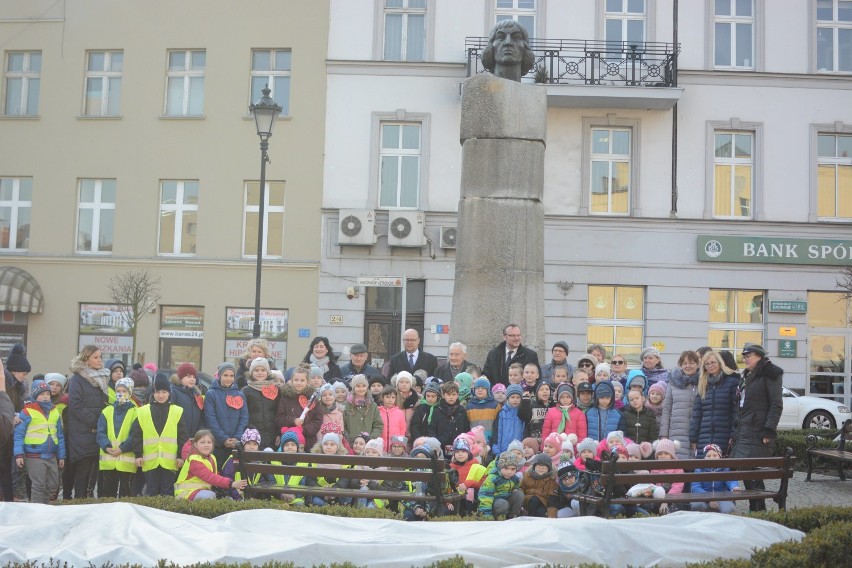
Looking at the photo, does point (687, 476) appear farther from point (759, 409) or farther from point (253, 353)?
point (253, 353)

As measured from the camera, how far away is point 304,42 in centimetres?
2755

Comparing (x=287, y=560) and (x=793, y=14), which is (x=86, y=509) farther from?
(x=793, y=14)

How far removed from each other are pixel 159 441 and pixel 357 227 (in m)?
16.1

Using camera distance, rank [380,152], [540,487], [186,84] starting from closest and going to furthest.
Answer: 1. [540,487]
2. [380,152]
3. [186,84]

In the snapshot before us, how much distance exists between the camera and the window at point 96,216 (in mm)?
28141

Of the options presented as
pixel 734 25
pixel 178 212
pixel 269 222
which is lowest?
pixel 269 222

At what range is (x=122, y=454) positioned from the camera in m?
10.8

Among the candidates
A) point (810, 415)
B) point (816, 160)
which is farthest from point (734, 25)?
point (810, 415)

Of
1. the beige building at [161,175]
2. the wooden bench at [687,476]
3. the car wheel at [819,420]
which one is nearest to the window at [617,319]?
the car wheel at [819,420]

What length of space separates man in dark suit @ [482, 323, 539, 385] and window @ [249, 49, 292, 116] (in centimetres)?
1718

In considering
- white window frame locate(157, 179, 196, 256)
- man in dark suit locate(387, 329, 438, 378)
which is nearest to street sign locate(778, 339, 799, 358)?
white window frame locate(157, 179, 196, 256)

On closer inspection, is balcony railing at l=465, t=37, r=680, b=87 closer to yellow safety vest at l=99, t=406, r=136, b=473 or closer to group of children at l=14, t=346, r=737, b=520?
group of children at l=14, t=346, r=737, b=520

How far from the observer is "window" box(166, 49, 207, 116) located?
28.0 metres

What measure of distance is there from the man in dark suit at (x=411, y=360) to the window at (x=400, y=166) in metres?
14.3
